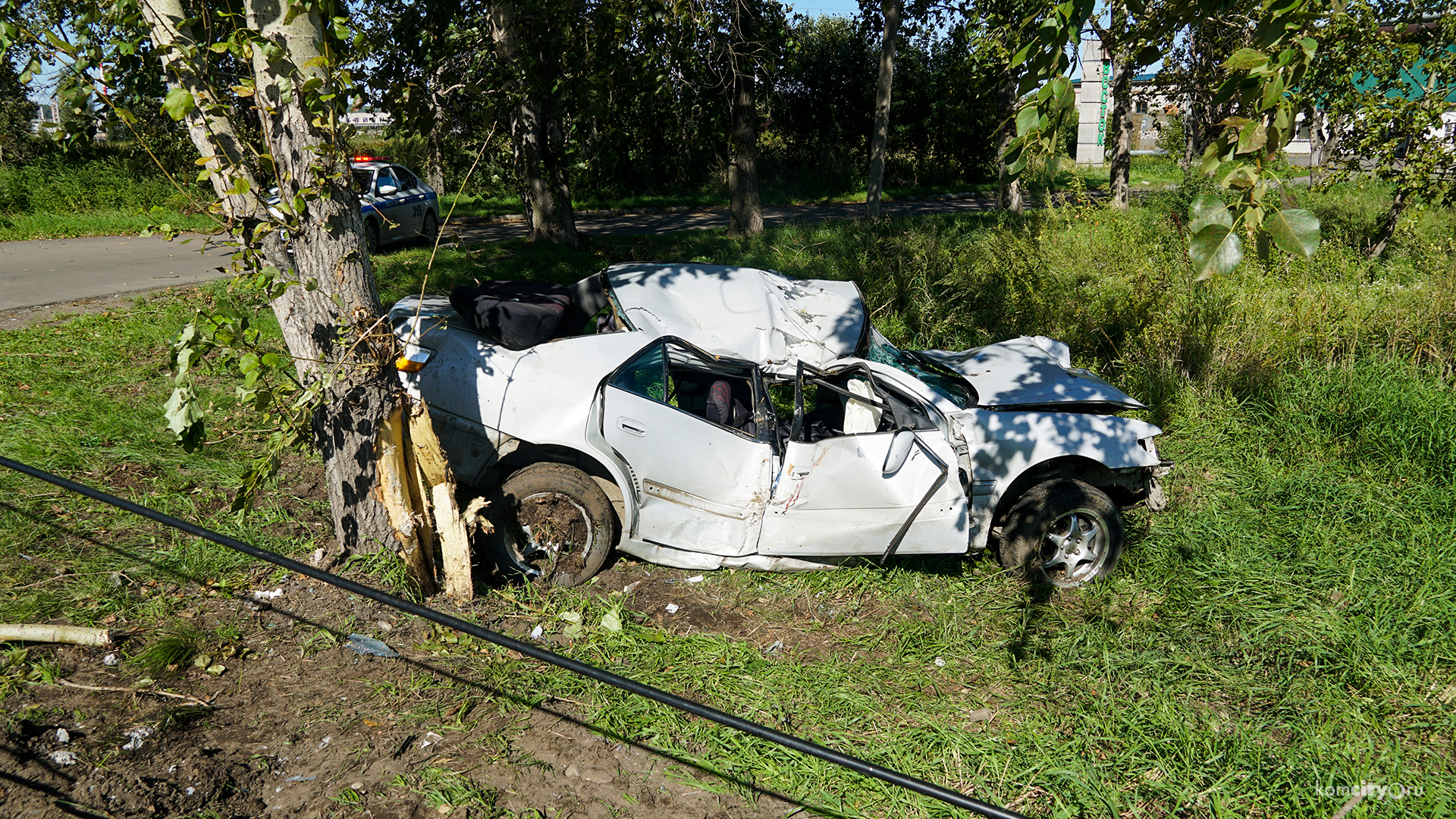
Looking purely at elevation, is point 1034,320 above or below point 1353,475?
above

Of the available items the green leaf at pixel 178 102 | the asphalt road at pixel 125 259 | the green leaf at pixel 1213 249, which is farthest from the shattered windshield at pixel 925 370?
the asphalt road at pixel 125 259

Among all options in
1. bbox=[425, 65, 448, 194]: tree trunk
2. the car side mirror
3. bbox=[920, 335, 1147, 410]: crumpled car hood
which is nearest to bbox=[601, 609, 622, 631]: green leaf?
the car side mirror

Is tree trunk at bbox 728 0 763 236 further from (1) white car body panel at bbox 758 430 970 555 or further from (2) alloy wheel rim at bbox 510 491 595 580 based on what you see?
(2) alloy wheel rim at bbox 510 491 595 580

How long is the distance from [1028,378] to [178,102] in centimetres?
492

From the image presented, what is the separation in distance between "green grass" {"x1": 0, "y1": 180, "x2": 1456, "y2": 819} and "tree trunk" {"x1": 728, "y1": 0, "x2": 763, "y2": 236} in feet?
20.4

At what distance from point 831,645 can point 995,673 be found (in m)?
0.87

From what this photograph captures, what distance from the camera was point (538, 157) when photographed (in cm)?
1201

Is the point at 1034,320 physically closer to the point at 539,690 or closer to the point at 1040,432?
the point at 1040,432

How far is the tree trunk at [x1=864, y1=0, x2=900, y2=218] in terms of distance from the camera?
12152 mm

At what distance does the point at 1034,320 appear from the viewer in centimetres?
877

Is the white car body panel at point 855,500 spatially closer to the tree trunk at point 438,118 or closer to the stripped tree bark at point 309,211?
the stripped tree bark at point 309,211

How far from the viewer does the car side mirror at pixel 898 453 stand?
15.2 ft

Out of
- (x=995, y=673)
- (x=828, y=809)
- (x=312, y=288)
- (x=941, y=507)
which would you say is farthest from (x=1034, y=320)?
(x=312, y=288)

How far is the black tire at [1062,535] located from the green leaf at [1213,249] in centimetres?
332
